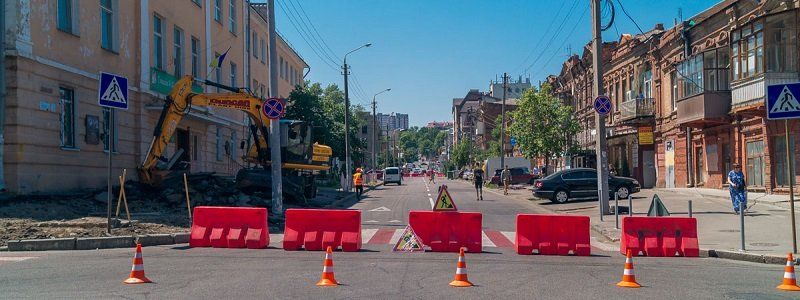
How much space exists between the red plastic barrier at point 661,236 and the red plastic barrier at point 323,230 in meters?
4.86

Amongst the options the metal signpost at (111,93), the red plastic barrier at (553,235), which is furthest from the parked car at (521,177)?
the metal signpost at (111,93)

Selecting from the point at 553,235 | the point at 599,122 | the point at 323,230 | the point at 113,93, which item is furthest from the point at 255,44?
the point at 553,235

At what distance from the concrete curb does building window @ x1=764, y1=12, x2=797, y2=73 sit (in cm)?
1909

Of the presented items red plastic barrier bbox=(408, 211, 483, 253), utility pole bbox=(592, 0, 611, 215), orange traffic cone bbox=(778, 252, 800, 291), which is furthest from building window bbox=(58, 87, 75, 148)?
orange traffic cone bbox=(778, 252, 800, 291)

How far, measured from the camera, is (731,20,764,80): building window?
2302 cm

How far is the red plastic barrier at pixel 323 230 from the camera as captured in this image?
12.6 m

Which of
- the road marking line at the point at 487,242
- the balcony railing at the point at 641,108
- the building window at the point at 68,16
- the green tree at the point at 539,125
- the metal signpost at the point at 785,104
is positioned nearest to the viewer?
the metal signpost at the point at 785,104

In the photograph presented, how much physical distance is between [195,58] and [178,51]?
190 cm

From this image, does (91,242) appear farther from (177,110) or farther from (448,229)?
(177,110)

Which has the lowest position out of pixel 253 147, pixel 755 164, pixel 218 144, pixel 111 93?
pixel 755 164

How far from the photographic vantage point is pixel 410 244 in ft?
41.6

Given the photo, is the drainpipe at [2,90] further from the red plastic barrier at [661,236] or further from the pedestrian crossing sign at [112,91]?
the red plastic barrier at [661,236]

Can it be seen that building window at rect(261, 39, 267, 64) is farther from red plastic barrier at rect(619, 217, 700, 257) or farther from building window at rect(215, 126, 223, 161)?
red plastic barrier at rect(619, 217, 700, 257)

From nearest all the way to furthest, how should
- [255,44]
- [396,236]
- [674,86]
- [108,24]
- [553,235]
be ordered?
[553,235] < [396,236] < [108,24] < [674,86] < [255,44]
